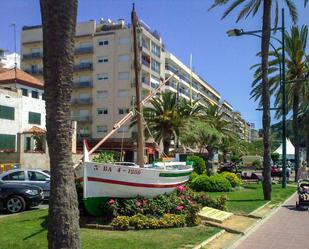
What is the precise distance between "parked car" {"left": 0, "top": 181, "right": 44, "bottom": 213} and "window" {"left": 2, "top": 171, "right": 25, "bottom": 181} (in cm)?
267

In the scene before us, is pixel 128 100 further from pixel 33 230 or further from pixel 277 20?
pixel 33 230

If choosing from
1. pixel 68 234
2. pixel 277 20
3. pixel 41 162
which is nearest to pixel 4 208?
pixel 68 234

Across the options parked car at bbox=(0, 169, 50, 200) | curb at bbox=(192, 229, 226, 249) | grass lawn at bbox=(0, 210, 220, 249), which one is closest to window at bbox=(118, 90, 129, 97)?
parked car at bbox=(0, 169, 50, 200)

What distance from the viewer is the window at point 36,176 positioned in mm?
20875

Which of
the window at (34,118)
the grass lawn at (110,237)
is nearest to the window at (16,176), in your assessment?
the grass lawn at (110,237)

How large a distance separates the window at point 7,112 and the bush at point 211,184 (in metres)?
26.5

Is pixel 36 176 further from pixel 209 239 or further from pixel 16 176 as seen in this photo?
pixel 209 239

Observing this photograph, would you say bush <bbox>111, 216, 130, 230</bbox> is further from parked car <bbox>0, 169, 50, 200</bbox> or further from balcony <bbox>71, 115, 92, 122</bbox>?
balcony <bbox>71, 115, 92, 122</bbox>

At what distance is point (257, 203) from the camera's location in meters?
21.0

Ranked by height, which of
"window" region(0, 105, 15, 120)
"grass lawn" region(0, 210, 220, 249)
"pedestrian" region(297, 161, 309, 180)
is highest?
"window" region(0, 105, 15, 120)

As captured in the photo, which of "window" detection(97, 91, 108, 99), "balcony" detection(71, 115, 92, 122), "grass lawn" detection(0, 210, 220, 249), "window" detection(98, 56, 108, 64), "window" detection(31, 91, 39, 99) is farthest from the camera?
"balcony" detection(71, 115, 92, 122)

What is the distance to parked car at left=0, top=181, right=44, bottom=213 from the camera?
17156 mm

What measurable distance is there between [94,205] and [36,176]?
7.98m

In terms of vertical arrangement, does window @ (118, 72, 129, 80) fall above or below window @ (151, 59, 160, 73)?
below
